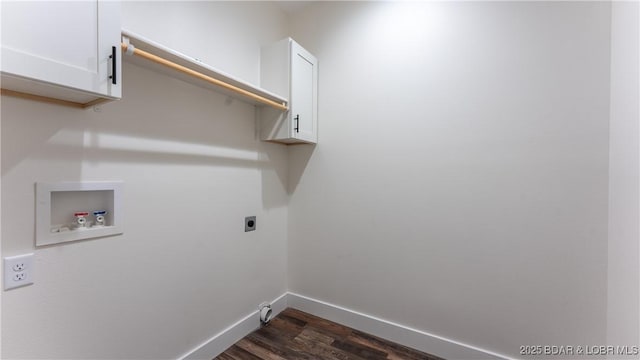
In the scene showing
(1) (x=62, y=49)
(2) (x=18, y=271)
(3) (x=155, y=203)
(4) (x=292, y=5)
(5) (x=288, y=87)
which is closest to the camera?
(1) (x=62, y=49)

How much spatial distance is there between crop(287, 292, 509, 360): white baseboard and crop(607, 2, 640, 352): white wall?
0.69 metres

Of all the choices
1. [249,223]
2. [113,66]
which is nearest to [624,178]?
[249,223]

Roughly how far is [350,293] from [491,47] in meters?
2.01

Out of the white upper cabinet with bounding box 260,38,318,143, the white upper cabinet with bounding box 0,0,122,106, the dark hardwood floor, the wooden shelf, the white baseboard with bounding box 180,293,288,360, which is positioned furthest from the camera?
the white upper cabinet with bounding box 260,38,318,143

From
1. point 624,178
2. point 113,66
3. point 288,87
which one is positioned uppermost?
point 288,87

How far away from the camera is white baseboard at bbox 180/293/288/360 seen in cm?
165

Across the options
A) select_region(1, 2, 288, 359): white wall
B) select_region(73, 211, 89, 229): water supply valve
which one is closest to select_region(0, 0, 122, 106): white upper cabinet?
select_region(1, 2, 288, 359): white wall

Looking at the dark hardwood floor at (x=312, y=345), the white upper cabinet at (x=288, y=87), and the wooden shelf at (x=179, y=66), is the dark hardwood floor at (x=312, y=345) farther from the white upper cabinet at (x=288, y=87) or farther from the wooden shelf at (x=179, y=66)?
the wooden shelf at (x=179, y=66)

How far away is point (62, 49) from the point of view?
2.81 feet

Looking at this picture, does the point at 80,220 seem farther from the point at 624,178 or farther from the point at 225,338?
the point at 624,178

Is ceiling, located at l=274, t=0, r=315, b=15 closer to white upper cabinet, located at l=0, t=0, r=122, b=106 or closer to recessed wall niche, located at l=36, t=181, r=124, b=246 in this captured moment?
white upper cabinet, located at l=0, t=0, r=122, b=106

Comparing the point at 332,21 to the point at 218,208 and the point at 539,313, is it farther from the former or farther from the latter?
the point at 539,313

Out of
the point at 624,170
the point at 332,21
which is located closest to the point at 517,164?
the point at 624,170

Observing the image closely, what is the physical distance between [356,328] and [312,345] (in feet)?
1.34
